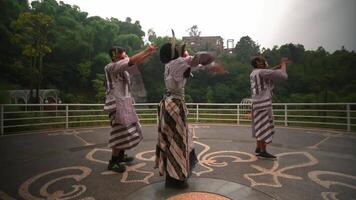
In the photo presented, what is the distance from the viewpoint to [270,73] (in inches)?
146

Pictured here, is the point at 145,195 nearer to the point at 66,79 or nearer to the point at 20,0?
the point at 66,79

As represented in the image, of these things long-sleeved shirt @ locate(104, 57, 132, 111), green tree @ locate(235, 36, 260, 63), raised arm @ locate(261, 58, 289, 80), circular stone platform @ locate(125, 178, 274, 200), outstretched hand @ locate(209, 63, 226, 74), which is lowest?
circular stone platform @ locate(125, 178, 274, 200)

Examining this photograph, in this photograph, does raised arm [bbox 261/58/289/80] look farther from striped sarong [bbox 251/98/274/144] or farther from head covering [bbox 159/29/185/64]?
head covering [bbox 159/29/185/64]

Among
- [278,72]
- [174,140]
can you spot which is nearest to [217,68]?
[174,140]

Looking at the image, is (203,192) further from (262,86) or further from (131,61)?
(262,86)

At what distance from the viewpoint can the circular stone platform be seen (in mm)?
2422

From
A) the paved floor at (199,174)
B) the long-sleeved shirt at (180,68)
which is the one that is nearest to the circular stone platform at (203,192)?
the paved floor at (199,174)

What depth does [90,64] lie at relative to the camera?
26328 millimetres

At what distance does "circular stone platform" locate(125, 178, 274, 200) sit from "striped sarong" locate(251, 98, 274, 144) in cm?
141

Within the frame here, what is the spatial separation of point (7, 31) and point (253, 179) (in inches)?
1015

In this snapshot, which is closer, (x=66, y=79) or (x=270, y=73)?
(x=270, y=73)

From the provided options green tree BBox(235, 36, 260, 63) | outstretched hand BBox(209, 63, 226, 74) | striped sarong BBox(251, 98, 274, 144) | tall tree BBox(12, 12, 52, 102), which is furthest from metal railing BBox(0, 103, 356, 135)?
green tree BBox(235, 36, 260, 63)

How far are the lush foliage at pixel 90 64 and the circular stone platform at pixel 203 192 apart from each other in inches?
683

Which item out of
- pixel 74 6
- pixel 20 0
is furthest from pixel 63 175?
pixel 74 6
